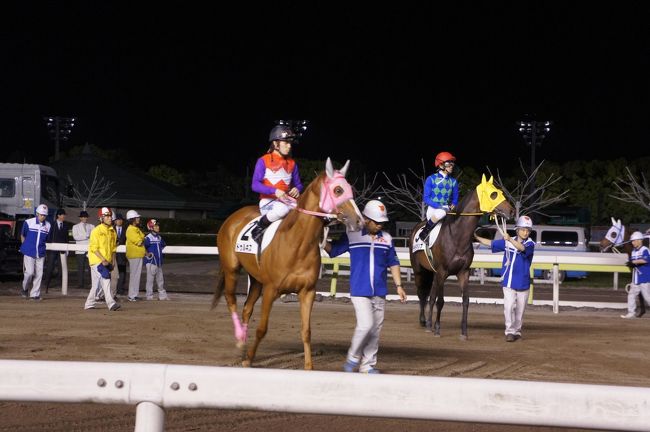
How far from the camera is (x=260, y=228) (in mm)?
9852

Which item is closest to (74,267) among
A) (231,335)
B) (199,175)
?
(231,335)

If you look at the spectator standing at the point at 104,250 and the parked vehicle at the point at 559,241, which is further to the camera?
the parked vehicle at the point at 559,241

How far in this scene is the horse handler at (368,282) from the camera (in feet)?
28.9

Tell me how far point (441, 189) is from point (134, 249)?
8.40 m

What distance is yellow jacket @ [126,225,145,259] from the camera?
19.8m

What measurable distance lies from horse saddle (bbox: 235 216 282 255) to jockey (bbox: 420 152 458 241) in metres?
3.94

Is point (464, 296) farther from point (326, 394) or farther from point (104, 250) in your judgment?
point (326, 394)

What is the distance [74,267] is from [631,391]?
32734mm

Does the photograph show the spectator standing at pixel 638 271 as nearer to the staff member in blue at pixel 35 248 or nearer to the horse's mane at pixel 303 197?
the horse's mane at pixel 303 197

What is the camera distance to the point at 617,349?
12.4m

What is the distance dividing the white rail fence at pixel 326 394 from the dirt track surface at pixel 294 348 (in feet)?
10.5

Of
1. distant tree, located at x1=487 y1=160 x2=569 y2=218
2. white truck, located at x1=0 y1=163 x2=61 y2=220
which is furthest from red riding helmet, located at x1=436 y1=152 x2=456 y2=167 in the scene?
distant tree, located at x1=487 y1=160 x2=569 y2=218

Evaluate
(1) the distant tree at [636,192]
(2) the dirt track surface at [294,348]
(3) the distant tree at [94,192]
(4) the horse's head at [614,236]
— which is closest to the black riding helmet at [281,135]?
(2) the dirt track surface at [294,348]

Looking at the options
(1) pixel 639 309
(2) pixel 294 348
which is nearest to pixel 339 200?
(2) pixel 294 348
